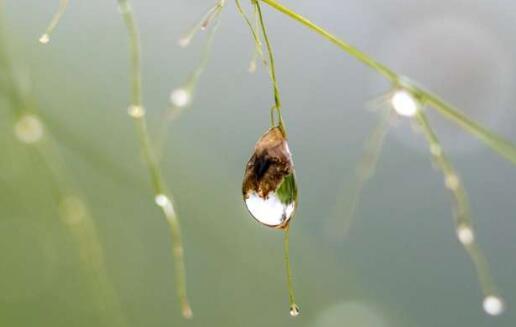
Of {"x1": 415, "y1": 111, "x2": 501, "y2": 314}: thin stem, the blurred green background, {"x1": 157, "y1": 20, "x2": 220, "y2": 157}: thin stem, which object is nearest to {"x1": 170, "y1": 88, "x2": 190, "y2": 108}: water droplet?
{"x1": 157, "y1": 20, "x2": 220, "y2": 157}: thin stem

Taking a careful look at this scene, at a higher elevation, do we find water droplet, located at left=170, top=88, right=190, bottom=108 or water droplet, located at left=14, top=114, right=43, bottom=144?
water droplet, located at left=170, top=88, right=190, bottom=108

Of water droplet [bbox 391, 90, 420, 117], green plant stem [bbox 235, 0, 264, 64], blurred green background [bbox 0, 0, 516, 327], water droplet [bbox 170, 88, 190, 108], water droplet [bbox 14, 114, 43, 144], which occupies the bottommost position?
water droplet [bbox 14, 114, 43, 144]

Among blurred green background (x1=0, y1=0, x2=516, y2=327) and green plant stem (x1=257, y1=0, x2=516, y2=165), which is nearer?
green plant stem (x1=257, y1=0, x2=516, y2=165)

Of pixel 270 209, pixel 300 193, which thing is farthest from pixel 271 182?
pixel 300 193

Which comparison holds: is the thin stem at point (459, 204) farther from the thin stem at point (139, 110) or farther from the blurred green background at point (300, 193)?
the blurred green background at point (300, 193)

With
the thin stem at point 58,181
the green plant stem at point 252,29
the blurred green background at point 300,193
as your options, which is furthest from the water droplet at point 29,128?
the blurred green background at point 300,193

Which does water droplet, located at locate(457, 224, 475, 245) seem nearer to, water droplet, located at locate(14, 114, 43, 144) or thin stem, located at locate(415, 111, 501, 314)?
thin stem, located at locate(415, 111, 501, 314)

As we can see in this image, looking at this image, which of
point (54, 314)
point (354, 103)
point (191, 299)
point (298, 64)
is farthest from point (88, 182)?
point (354, 103)
